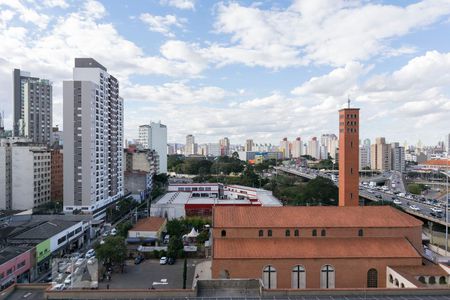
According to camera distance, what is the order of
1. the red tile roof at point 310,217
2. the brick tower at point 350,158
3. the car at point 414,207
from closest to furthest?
the red tile roof at point 310,217 → the brick tower at point 350,158 → the car at point 414,207

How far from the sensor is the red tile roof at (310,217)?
26125 millimetres

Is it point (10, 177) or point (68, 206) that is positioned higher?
point (10, 177)

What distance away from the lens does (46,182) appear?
186ft

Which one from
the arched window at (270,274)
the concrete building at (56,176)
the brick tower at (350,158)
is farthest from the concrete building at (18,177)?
the brick tower at (350,158)

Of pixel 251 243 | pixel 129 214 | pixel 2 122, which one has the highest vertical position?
pixel 2 122

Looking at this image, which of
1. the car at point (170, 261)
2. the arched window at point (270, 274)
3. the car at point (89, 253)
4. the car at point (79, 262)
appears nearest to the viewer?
the arched window at point (270, 274)

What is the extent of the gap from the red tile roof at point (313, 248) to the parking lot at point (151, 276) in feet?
16.1

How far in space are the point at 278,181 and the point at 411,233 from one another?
58773 millimetres

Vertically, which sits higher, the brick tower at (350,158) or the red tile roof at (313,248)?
the brick tower at (350,158)

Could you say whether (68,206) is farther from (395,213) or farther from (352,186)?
(395,213)

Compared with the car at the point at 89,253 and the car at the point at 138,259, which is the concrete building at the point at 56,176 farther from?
the car at the point at 138,259

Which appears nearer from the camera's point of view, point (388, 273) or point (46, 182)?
point (388, 273)

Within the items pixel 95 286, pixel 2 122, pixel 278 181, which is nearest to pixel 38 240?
pixel 95 286

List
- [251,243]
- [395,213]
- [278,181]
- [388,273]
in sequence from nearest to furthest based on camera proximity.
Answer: [388,273] → [251,243] → [395,213] → [278,181]
